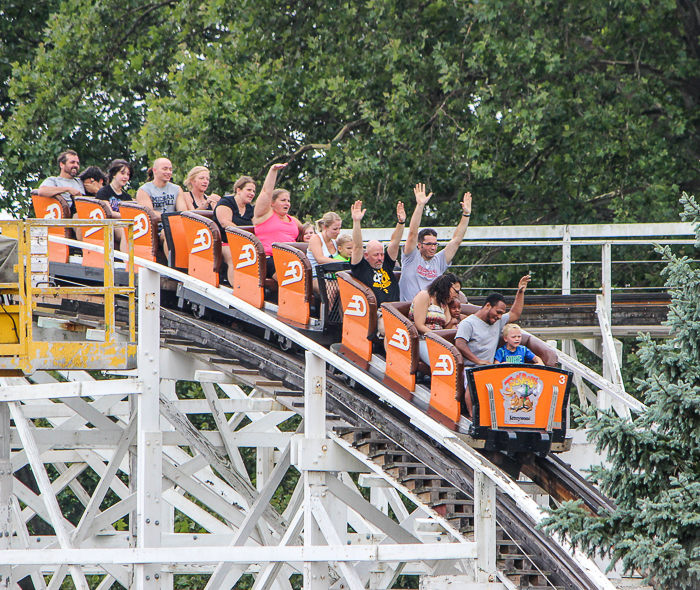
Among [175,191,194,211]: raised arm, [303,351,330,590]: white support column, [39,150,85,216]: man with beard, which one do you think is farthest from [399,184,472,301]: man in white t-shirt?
[39,150,85,216]: man with beard

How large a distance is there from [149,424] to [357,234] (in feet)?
7.21

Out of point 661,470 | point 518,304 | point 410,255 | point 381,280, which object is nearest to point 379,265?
point 381,280

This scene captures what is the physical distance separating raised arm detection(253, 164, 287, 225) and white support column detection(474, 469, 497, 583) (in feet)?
12.0

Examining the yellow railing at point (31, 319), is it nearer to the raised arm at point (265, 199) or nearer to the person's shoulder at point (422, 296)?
the raised arm at point (265, 199)

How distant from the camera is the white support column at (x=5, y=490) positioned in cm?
865

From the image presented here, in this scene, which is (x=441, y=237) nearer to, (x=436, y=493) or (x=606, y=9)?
(x=436, y=493)

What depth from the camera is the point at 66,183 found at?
10.7 m

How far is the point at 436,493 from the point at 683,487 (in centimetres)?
262

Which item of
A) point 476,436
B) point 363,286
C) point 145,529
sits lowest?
point 145,529

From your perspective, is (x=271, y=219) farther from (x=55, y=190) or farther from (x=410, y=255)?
(x=55, y=190)

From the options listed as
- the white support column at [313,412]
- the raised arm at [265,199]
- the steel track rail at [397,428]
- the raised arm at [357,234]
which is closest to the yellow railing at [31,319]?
the steel track rail at [397,428]

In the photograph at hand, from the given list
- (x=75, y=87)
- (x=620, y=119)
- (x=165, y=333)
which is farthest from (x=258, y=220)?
(x=75, y=87)

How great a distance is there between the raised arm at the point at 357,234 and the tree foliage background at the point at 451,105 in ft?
22.5

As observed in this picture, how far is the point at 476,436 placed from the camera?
22.1ft
